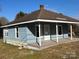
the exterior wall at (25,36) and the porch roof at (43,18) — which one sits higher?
the porch roof at (43,18)

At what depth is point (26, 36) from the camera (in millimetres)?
19656

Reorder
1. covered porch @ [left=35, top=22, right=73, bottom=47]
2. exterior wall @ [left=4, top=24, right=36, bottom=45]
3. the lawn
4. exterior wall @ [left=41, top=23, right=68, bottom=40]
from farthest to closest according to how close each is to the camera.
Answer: exterior wall @ [left=41, top=23, right=68, bottom=40], covered porch @ [left=35, top=22, right=73, bottom=47], exterior wall @ [left=4, top=24, right=36, bottom=45], the lawn

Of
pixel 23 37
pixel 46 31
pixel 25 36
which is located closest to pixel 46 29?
pixel 46 31

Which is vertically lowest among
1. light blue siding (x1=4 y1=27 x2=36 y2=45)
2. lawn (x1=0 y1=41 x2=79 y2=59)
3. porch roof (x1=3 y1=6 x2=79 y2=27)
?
lawn (x1=0 y1=41 x2=79 y2=59)

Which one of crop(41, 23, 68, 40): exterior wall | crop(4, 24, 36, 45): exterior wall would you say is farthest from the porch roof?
crop(41, 23, 68, 40): exterior wall

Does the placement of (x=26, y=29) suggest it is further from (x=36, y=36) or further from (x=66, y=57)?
(x=66, y=57)

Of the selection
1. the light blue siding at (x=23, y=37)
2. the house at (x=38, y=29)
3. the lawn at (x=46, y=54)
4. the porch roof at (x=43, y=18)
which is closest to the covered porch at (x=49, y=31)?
the house at (x=38, y=29)

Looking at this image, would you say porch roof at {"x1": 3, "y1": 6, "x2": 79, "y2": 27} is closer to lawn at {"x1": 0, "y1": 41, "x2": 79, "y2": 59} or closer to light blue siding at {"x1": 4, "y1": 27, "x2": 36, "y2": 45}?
light blue siding at {"x1": 4, "y1": 27, "x2": 36, "y2": 45}

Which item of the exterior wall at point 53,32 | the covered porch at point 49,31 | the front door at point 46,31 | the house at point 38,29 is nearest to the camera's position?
the house at point 38,29

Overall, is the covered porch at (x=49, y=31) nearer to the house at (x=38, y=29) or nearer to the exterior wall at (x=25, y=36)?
the house at (x=38, y=29)

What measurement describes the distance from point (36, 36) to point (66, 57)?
8842 mm

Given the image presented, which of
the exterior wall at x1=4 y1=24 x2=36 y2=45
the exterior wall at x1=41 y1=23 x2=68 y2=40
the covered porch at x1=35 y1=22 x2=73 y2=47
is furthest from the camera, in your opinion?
the exterior wall at x1=41 y1=23 x2=68 y2=40

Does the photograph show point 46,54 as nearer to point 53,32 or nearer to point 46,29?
point 46,29

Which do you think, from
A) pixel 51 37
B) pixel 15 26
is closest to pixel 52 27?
pixel 51 37
